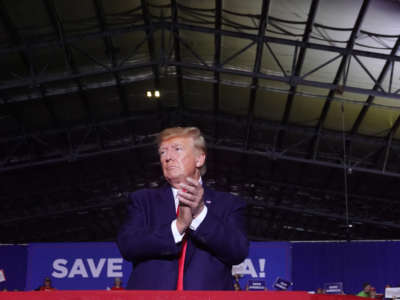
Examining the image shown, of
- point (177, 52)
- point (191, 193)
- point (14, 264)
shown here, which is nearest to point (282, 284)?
point (14, 264)

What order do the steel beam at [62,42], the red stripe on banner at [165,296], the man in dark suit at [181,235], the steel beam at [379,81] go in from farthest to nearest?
the steel beam at [379,81]
the steel beam at [62,42]
the man in dark suit at [181,235]
the red stripe on banner at [165,296]

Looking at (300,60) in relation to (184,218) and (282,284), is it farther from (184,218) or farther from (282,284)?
(184,218)

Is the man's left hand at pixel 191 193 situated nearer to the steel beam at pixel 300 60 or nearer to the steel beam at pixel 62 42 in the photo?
the steel beam at pixel 300 60

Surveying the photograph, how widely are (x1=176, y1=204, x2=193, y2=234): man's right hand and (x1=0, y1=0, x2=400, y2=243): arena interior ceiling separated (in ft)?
34.4

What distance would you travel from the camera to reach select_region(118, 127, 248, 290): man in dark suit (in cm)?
178

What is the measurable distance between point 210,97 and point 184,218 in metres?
16.9

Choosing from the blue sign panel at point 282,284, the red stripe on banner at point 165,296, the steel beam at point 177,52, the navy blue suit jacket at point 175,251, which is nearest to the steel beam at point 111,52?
the steel beam at point 177,52

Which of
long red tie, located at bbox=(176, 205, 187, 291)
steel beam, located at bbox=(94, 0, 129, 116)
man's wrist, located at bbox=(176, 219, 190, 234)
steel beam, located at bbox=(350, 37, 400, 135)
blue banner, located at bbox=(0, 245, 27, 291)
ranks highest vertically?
steel beam, located at bbox=(94, 0, 129, 116)

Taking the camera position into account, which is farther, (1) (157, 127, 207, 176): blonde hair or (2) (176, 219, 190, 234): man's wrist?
(1) (157, 127, 207, 176): blonde hair

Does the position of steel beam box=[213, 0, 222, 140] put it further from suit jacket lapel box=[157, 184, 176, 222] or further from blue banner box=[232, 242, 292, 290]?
suit jacket lapel box=[157, 184, 176, 222]

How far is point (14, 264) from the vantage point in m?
14.5

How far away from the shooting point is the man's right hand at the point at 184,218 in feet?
5.71

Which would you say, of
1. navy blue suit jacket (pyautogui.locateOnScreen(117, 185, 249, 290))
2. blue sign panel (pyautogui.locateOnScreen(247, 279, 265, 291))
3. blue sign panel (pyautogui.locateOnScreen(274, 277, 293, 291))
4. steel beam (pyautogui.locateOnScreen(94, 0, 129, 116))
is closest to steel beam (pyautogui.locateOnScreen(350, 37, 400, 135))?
blue sign panel (pyautogui.locateOnScreen(274, 277, 293, 291))

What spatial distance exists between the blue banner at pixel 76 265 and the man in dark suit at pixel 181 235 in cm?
1010
